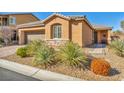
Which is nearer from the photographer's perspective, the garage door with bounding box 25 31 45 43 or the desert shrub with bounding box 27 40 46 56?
the desert shrub with bounding box 27 40 46 56

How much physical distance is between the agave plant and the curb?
3.69ft

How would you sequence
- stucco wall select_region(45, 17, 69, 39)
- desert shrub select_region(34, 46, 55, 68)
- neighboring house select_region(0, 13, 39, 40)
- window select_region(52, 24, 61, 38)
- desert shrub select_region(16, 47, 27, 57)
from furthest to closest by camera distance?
neighboring house select_region(0, 13, 39, 40) → window select_region(52, 24, 61, 38) → stucco wall select_region(45, 17, 69, 39) → desert shrub select_region(16, 47, 27, 57) → desert shrub select_region(34, 46, 55, 68)

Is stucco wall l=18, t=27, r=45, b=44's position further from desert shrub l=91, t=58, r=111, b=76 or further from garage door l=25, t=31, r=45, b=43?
desert shrub l=91, t=58, r=111, b=76

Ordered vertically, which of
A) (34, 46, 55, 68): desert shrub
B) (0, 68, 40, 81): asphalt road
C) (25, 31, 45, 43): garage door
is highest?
(25, 31, 45, 43): garage door

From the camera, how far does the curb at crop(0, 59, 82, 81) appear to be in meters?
9.34

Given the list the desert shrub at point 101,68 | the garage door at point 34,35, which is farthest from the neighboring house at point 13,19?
→ the desert shrub at point 101,68

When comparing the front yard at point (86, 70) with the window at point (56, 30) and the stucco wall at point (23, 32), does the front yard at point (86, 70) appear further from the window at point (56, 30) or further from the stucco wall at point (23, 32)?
the window at point (56, 30)

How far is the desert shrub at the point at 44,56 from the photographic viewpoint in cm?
1110

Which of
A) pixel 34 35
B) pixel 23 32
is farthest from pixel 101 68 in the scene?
pixel 23 32

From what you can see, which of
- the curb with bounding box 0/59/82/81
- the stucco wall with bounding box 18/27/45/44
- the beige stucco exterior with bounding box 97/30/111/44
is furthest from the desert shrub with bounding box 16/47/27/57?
the beige stucco exterior with bounding box 97/30/111/44

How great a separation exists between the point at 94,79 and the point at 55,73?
2.08 metres

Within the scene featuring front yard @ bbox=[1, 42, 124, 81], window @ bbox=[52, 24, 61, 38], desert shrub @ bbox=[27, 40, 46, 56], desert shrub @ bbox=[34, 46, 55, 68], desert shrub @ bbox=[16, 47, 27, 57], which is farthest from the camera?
window @ bbox=[52, 24, 61, 38]

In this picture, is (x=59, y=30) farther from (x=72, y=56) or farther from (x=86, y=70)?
(x=86, y=70)
